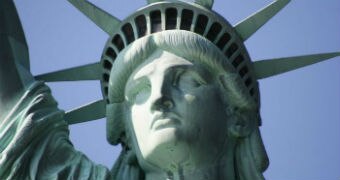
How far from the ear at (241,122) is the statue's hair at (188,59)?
1.1 inches

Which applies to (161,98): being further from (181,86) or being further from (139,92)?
(139,92)

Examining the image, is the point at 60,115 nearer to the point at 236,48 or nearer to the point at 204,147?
the point at 204,147

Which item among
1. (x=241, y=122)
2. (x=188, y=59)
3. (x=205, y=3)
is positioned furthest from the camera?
(x=205, y=3)

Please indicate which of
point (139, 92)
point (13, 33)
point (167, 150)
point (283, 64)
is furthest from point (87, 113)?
point (283, 64)

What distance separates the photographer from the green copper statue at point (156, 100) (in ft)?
58.8

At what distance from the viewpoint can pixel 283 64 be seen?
20.3m

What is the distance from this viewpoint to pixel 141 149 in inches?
730

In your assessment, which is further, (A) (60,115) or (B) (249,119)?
(B) (249,119)

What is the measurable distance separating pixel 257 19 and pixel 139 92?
2.25 metres

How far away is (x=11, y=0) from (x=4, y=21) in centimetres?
52

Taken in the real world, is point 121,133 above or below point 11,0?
below

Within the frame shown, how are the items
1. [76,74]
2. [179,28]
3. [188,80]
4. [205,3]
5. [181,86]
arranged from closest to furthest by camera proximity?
1. [181,86]
2. [188,80]
3. [179,28]
4. [76,74]
5. [205,3]

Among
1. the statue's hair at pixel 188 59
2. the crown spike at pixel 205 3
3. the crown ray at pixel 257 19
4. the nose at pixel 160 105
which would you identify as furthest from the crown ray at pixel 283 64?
the nose at pixel 160 105

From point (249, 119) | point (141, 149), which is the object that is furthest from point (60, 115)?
point (249, 119)
